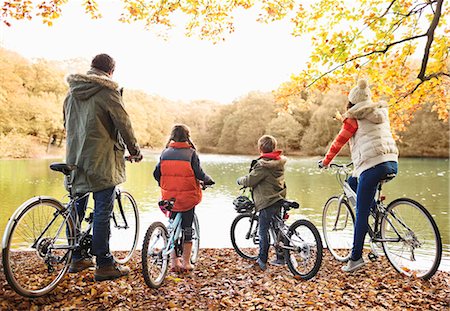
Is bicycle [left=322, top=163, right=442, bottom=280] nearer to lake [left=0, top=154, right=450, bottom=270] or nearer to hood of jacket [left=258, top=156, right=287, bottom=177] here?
hood of jacket [left=258, top=156, right=287, bottom=177]

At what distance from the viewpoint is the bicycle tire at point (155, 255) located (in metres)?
3.10

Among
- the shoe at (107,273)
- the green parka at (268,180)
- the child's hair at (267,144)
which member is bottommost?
the shoe at (107,273)

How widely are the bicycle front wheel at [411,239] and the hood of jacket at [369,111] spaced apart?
801mm

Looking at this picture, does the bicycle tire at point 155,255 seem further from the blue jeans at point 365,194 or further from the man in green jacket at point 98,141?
the blue jeans at point 365,194

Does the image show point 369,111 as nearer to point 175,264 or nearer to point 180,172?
point 180,172

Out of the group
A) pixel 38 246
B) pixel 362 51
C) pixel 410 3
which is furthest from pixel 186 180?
pixel 410 3

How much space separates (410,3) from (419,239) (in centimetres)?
458

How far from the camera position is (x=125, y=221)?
3.97 meters

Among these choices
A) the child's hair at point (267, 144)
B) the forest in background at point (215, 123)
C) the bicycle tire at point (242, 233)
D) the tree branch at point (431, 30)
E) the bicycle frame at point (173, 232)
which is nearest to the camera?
the bicycle frame at point (173, 232)

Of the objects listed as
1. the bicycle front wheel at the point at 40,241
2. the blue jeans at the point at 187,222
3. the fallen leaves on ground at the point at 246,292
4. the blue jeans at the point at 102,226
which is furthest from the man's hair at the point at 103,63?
the fallen leaves on ground at the point at 246,292

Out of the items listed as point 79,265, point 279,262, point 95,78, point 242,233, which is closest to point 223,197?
point 242,233

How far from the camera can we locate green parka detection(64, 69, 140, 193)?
3045mm

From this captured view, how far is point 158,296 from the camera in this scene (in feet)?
10.1

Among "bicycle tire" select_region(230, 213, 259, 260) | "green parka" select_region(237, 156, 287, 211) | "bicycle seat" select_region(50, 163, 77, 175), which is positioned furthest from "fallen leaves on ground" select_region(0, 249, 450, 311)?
"bicycle seat" select_region(50, 163, 77, 175)
